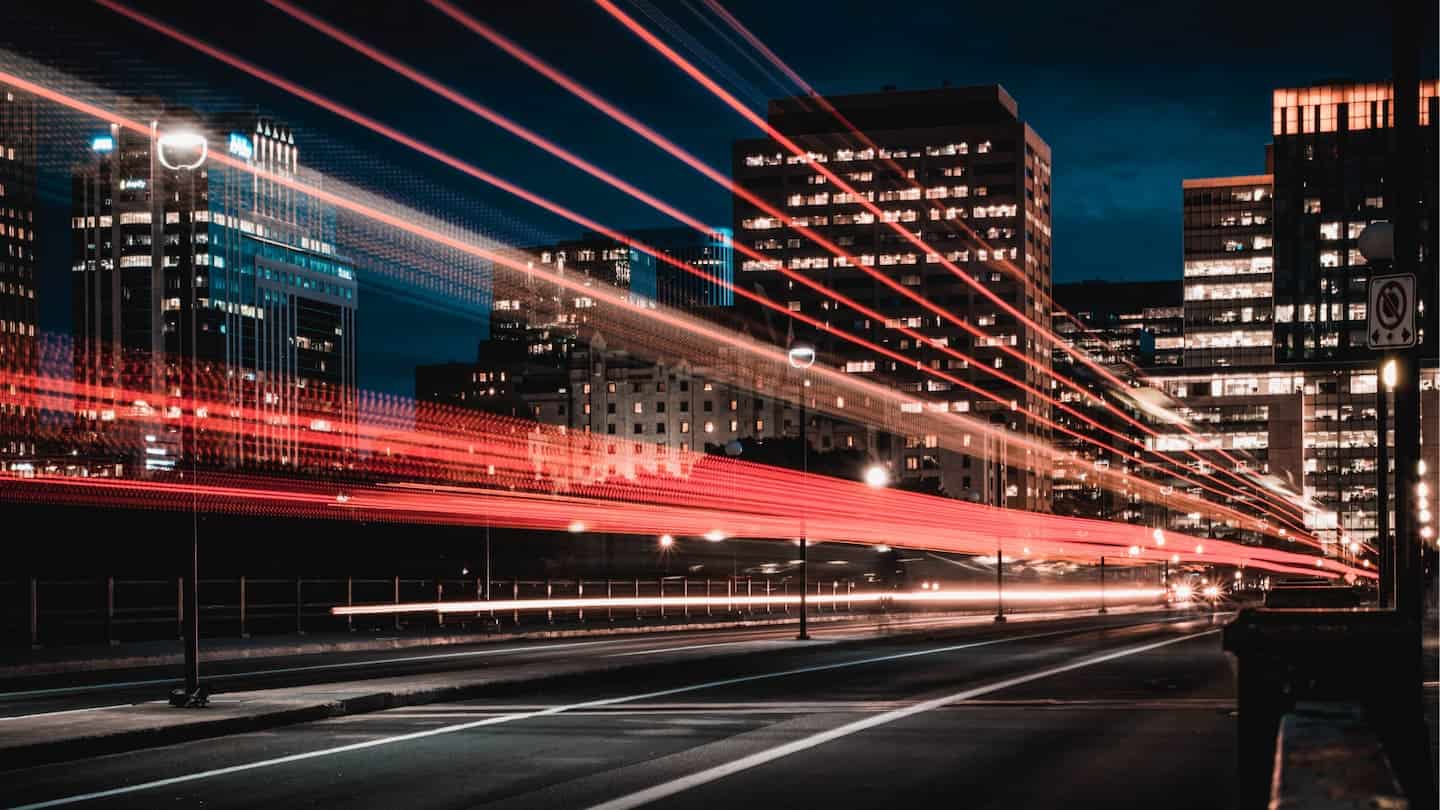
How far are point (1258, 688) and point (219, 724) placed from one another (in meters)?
11.9

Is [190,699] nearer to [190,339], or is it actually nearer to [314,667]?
[190,339]

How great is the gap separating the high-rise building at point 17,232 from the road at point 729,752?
120 metres

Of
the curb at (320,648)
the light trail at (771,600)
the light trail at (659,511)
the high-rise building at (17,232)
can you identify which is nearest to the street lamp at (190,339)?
the curb at (320,648)

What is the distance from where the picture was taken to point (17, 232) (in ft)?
477

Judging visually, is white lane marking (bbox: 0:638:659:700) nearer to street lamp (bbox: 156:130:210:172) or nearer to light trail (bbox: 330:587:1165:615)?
light trail (bbox: 330:587:1165:615)

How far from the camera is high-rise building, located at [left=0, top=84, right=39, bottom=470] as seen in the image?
135750 mm

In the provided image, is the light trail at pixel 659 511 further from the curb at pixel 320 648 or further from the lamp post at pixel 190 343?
the lamp post at pixel 190 343

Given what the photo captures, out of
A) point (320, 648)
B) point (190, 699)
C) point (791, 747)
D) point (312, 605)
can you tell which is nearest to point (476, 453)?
point (312, 605)

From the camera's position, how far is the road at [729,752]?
38.3 ft

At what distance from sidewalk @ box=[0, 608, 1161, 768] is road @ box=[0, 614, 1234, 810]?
1.08 feet

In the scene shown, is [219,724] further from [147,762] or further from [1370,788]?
[1370,788]

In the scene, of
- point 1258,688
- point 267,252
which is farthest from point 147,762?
point 267,252

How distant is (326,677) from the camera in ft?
81.0

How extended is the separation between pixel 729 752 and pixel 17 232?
488 ft
